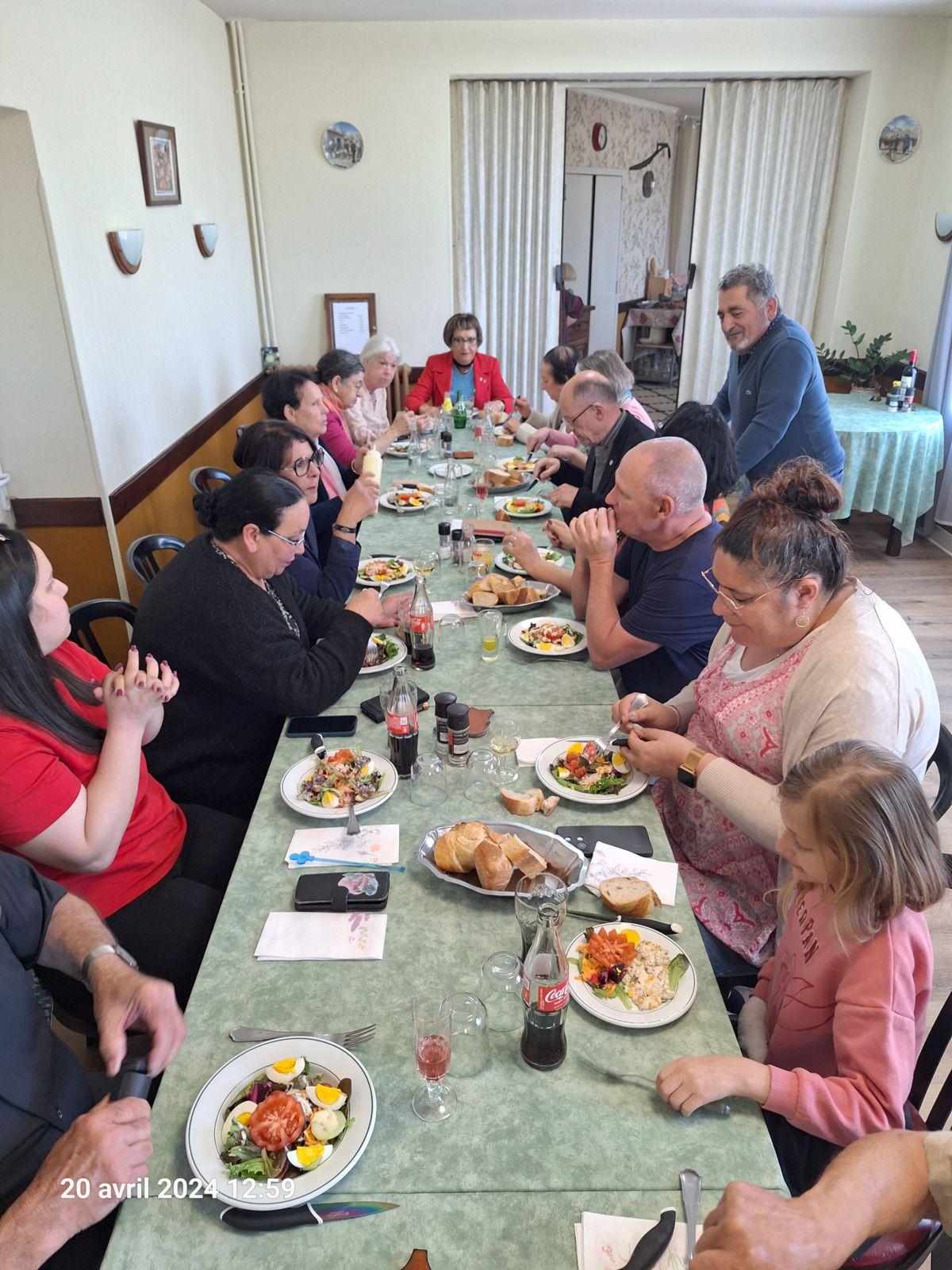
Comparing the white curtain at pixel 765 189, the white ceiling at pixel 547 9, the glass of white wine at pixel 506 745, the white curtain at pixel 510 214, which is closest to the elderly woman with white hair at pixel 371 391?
the white curtain at pixel 510 214

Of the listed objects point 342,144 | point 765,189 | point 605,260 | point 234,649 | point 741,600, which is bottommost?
point 234,649

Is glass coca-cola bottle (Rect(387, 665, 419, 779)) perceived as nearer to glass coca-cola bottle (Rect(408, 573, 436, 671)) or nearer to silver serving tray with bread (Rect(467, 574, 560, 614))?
glass coca-cola bottle (Rect(408, 573, 436, 671))

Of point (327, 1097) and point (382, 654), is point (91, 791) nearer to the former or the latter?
point (327, 1097)

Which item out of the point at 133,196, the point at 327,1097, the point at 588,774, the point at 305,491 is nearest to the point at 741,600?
the point at 588,774

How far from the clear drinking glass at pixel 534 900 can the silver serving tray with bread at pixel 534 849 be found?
0.07 meters

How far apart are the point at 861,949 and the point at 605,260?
9277 millimetres

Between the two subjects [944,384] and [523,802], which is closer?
[523,802]

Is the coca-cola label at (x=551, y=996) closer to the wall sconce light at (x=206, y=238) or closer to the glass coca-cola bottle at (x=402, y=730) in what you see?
the glass coca-cola bottle at (x=402, y=730)

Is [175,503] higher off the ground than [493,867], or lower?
lower

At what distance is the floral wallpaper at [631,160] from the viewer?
8.62 m

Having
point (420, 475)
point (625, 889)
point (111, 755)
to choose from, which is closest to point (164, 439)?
point (420, 475)

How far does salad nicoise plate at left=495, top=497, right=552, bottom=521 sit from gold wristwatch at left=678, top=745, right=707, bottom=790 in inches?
84.4

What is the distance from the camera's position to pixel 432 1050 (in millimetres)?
1206

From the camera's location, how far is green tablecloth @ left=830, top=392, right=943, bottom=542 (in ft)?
16.8
